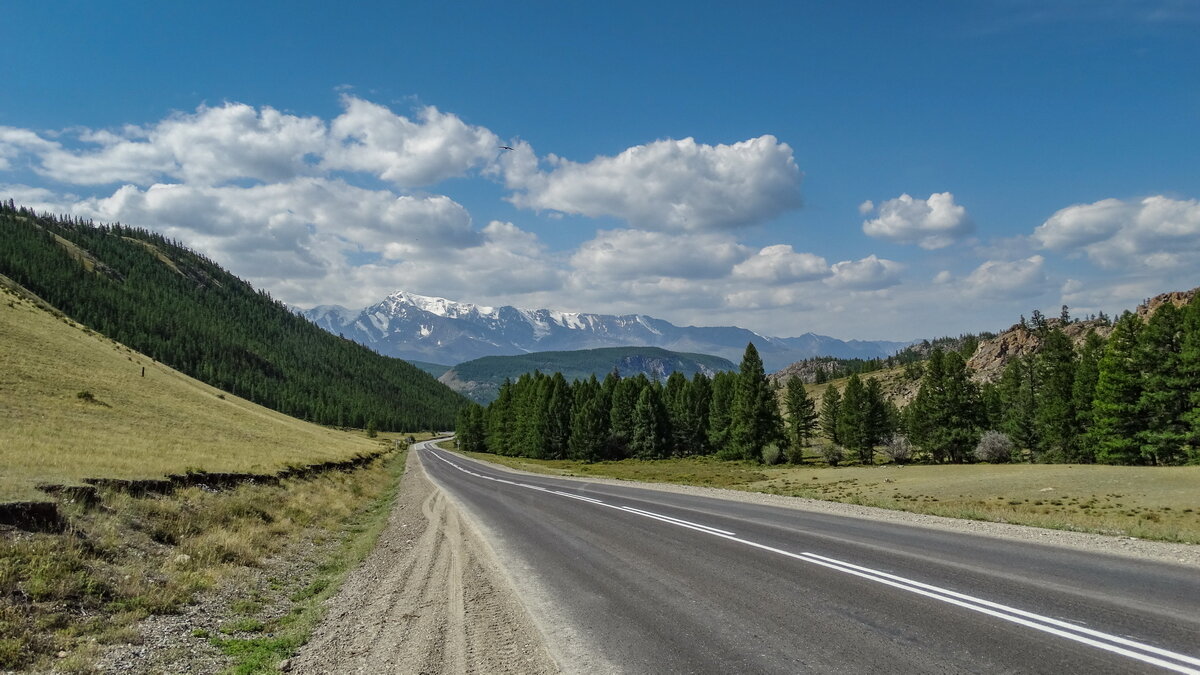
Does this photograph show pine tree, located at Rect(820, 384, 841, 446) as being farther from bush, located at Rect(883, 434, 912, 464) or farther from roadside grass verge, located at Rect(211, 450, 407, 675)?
roadside grass verge, located at Rect(211, 450, 407, 675)

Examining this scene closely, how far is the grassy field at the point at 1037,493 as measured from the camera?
59.2 ft

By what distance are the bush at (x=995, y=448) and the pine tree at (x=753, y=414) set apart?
23.3 m

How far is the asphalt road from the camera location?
5.72m

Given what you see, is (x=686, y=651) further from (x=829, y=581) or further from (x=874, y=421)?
(x=874, y=421)

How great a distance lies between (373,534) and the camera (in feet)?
61.7

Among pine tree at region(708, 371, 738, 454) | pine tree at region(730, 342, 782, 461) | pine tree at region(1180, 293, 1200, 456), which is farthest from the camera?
pine tree at region(708, 371, 738, 454)

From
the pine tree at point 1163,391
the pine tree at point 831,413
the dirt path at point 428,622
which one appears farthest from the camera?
the pine tree at point 831,413

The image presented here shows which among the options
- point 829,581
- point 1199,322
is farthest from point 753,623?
point 1199,322

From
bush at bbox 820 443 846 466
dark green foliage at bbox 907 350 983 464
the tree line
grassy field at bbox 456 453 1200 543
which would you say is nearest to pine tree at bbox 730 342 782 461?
the tree line

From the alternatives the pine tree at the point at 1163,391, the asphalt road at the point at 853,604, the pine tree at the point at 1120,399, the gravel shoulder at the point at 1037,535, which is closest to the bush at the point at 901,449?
the pine tree at the point at 1120,399

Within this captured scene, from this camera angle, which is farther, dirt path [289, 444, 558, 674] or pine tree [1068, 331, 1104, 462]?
pine tree [1068, 331, 1104, 462]

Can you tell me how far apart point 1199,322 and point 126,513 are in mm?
70478

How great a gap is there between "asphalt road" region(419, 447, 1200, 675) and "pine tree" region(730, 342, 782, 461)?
63454 millimetres

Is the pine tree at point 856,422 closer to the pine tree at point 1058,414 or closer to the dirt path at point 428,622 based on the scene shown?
the pine tree at point 1058,414
